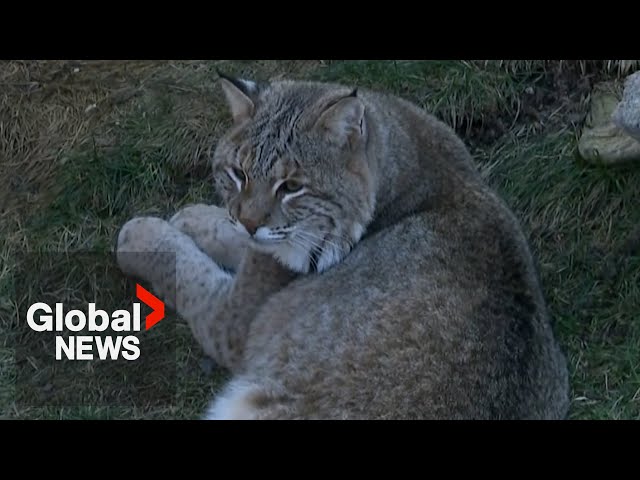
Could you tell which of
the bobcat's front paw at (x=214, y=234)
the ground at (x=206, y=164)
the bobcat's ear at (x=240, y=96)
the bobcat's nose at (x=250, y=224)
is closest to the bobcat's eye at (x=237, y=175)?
the bobcat's nose at (x=250, y=224)

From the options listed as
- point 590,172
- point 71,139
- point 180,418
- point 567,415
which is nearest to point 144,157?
point 71,139

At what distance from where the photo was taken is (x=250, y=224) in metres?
5.37

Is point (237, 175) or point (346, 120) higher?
point (346, 120)

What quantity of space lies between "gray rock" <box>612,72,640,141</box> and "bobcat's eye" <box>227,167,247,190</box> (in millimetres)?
1859

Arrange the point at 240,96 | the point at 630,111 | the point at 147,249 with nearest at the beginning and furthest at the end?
the point at 240,96
the point at 630,111
the point at 147,249

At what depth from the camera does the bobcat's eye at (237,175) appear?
550cm

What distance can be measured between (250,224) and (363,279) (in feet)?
1.74

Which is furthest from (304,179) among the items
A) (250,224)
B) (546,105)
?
(546,105)

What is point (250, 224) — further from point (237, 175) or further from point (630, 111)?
point (630, 111)

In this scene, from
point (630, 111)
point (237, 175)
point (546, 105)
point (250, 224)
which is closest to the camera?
point (250, 224)

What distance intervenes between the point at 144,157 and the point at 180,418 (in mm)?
1902

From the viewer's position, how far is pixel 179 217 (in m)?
6.62

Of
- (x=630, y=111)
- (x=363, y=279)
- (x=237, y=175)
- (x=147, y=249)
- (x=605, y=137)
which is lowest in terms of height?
(x=147, y=249)

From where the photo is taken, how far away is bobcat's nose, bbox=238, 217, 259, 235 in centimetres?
536
